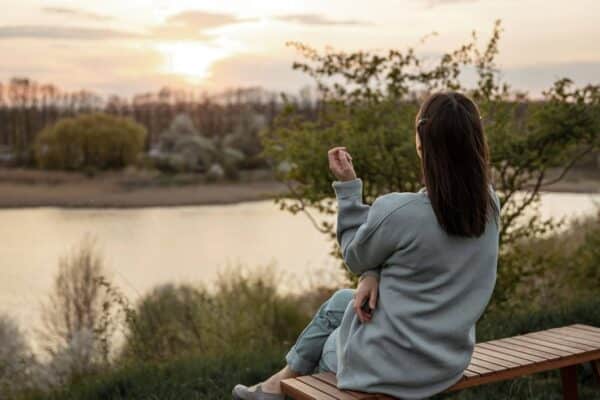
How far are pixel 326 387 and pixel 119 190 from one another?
21.6 meters

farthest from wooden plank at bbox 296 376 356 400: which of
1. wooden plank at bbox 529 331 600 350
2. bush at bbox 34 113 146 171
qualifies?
bush at bbox 34 113 146 171

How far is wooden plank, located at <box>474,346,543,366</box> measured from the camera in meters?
2.68

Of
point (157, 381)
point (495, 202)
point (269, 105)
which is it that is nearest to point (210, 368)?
point (157, 381)

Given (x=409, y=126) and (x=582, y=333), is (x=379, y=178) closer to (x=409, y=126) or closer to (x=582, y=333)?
(x=409, y=126)

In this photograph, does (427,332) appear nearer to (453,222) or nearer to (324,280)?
(453,222)

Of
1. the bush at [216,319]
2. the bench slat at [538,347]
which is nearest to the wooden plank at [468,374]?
the bench slat at [538,347]

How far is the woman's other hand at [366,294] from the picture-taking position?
7.54 feet

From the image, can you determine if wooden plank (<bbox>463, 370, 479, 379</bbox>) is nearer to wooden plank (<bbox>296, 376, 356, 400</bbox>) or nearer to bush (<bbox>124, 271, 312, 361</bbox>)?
wooden plank (<bbox>296, 376, 356, 400</bbox>)

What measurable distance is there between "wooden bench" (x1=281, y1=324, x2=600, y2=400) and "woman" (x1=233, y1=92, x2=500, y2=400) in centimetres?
9

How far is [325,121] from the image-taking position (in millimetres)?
6105

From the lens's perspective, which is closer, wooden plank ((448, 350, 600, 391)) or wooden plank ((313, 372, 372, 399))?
wooden plank ((313, 372, 372, 399))

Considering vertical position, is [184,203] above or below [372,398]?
below

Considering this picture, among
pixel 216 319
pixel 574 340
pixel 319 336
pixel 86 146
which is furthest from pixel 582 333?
A: pixel 86 146

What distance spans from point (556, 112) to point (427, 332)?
3.64 meters
